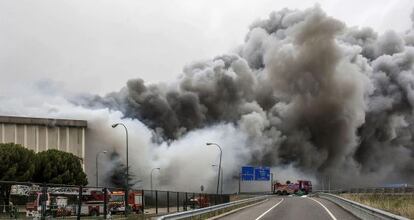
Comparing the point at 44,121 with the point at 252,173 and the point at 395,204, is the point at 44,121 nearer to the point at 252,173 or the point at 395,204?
the point at 252,173

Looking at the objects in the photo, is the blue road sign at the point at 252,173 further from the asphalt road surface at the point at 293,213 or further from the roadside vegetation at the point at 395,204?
the asphalt road surface at the point at 293,213

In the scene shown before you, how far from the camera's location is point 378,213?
2119 cm

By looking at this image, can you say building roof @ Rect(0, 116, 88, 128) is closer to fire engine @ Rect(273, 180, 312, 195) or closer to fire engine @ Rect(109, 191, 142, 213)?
fire engine @ Rect(273, 180, 312, 195)

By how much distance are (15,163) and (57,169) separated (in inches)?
304

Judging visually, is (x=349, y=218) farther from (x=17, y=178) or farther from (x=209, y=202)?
(x=17, y=178)

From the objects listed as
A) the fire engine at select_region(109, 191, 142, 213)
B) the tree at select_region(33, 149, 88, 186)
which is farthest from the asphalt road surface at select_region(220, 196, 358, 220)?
the tree at select_region(33, 149, 88, 186)

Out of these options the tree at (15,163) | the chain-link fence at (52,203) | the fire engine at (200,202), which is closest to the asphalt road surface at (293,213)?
the fire engine at (200,202)

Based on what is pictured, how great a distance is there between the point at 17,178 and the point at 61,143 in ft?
112

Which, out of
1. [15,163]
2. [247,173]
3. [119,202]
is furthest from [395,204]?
[247,173]

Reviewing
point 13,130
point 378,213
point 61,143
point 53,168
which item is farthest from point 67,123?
point 378,213

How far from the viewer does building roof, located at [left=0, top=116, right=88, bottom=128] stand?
9194 cm

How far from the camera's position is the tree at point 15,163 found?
65312 mm

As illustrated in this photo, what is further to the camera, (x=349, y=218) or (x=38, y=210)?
(x=349, y=218)

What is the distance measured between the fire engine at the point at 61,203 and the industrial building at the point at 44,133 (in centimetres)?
6801
